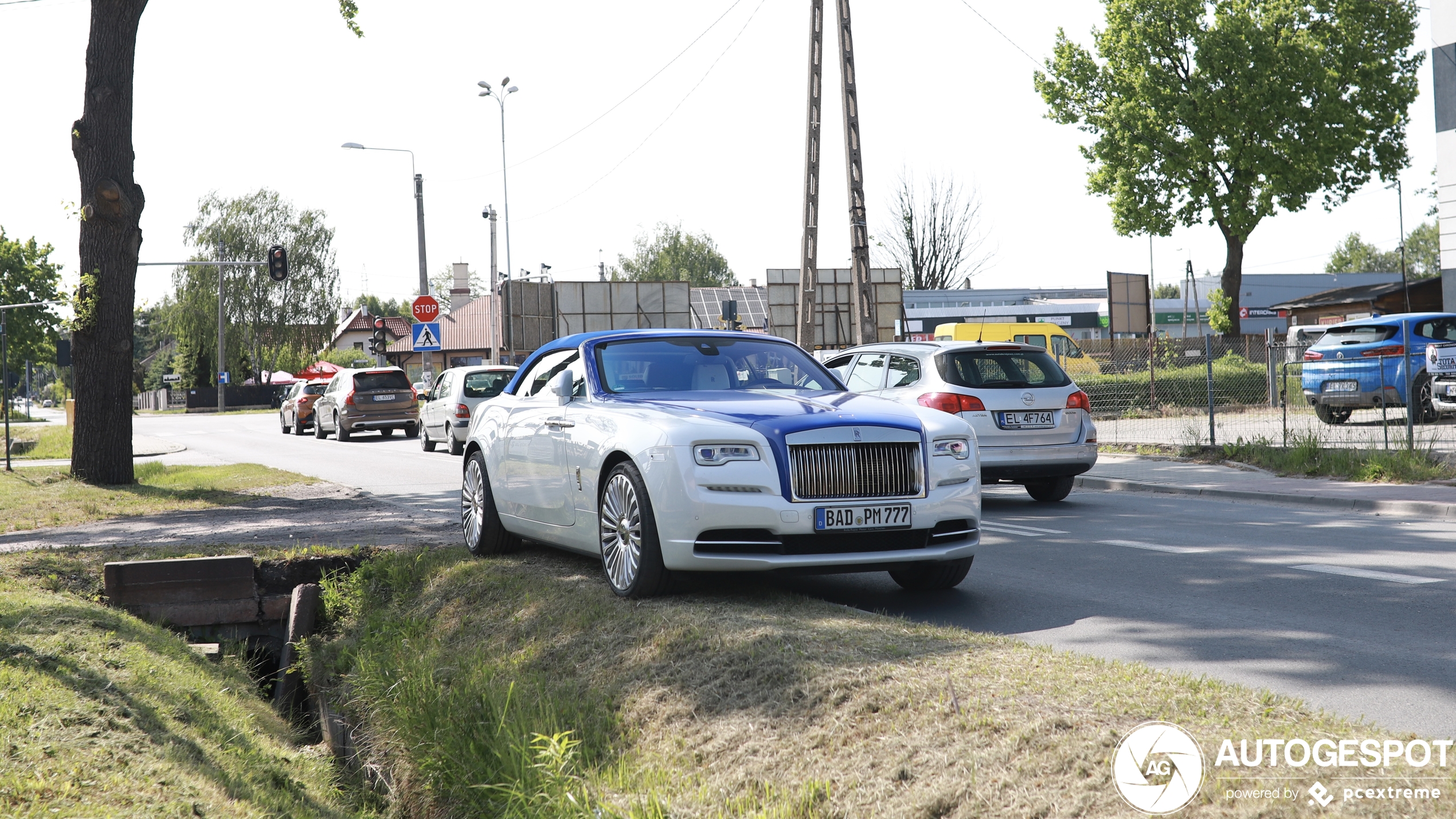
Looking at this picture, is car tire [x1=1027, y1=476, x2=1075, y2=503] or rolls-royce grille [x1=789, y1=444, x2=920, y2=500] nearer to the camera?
rolls-royce grille [x1=789, y1=444, x2=920, y2=500]

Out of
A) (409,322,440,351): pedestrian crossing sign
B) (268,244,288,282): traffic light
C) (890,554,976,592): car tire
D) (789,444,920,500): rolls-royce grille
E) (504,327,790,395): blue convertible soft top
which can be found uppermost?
(268,244,288,282): traffic light

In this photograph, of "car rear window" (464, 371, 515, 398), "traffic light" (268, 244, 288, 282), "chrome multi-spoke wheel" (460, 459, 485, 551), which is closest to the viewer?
"chrome multi-spoke wheel" (460, 459, 485, 551)

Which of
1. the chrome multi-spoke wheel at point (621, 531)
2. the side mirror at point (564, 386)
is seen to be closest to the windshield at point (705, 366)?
the side mirror at point (564, 386)

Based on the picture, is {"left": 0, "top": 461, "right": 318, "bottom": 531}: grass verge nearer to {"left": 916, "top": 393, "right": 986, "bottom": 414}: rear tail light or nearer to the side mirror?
the side mirror

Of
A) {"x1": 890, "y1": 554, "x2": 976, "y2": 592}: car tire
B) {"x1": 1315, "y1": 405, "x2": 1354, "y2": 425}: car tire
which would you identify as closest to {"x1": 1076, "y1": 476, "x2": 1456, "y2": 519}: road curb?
{"x1": 890, "y1": 554, "x2": 976, "y2": 592}: car tire

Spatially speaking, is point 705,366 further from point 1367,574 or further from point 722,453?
point 1367,574

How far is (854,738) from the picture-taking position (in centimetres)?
405

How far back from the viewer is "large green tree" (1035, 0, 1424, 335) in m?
37.6

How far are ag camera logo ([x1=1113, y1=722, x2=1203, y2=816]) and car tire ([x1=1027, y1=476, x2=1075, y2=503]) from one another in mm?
9202

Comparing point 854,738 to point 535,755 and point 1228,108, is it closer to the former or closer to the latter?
point 535,755

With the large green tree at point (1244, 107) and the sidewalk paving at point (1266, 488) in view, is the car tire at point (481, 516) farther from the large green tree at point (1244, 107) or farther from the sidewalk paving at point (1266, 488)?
the large green tree at point (1244, 107)

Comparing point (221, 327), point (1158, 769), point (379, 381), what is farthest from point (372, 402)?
point (221, 327)

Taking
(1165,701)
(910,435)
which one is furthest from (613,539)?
(1165,701)

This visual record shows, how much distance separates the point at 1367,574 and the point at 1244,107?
34279 mm
